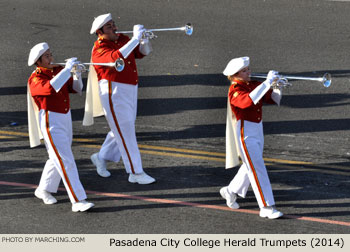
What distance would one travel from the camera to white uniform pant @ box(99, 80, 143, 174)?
1070cm

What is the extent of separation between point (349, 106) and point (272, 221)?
4216 mm

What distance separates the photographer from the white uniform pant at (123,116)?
10.7 m

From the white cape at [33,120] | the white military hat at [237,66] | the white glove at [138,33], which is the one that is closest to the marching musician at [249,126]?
the white military hat at [237,66]

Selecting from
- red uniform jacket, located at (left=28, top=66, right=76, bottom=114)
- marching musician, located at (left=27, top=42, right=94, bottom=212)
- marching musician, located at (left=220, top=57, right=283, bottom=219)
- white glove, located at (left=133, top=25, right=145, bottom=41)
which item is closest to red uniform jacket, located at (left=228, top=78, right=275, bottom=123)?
marching musician, located at (left=220, top=57, right=283, bottom=219)

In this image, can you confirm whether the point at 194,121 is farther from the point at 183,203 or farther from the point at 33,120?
the point at 33,120

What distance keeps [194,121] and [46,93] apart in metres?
3.72

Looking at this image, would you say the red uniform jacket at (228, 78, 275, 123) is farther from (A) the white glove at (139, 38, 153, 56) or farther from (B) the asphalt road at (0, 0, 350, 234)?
(A) the white glove at (139, 38, 153, 56)

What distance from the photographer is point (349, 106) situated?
13.4m

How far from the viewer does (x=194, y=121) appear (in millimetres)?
13039

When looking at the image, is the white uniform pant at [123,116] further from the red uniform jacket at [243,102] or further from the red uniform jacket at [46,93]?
the red uniform jacket at [243,102]

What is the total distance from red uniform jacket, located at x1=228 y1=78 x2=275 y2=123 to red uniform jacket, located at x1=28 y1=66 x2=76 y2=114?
2065mm

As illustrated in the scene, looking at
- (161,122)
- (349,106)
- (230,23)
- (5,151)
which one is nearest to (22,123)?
(5,151)

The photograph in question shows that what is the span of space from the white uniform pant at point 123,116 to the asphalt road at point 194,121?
0.37 m

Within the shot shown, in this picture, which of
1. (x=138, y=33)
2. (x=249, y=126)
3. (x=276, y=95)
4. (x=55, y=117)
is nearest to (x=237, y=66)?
(x=276, y=95)
